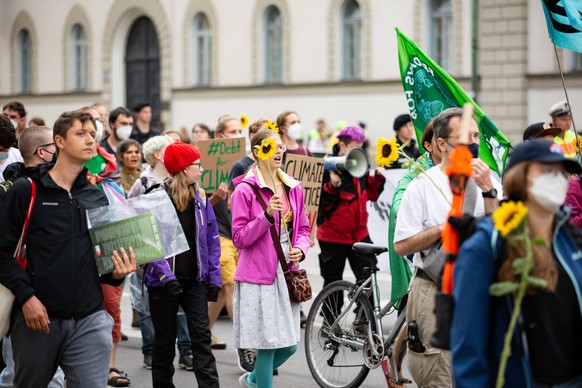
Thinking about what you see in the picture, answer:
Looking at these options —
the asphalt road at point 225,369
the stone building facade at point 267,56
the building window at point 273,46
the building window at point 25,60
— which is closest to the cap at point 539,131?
the asphalt road at point 225,369

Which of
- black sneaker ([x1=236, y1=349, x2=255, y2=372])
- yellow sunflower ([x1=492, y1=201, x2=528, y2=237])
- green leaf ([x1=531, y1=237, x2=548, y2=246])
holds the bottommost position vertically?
black sneaker ([x1=236, y1=349, x2=255, y2=372])

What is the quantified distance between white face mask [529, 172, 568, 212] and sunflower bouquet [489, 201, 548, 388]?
103 mm

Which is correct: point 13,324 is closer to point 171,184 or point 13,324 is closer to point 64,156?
point 64,156

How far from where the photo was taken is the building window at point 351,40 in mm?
29688

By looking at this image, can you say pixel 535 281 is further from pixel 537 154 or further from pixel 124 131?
pixel 124 131

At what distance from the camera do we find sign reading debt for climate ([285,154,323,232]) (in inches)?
368

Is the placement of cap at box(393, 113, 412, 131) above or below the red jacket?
above

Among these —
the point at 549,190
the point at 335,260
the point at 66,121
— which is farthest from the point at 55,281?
the point at 335,260

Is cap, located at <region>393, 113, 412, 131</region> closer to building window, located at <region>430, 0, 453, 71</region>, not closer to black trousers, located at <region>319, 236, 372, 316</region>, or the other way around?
black trousers, located at <region>319, 236, 372, 316</region>

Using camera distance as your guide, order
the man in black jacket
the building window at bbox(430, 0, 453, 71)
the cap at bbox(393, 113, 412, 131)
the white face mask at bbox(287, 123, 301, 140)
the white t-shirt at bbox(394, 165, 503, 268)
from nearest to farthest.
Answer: the man in black jacket, the white t-shirt at bbox(394, 165, 503, 268), the white face mask at bbox(287, 123, 301, 140), the cap at bbox(393, 113, 412, 131), the building window at bbox(430, 0, 453, 71)

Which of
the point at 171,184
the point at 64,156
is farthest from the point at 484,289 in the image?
the point at 171,184

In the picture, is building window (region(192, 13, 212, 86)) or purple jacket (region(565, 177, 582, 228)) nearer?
purple jacket (region(565, 177, 582, 228))

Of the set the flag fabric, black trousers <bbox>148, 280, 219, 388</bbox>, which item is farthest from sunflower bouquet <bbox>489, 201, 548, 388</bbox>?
the flag fabric

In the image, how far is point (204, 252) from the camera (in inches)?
285
